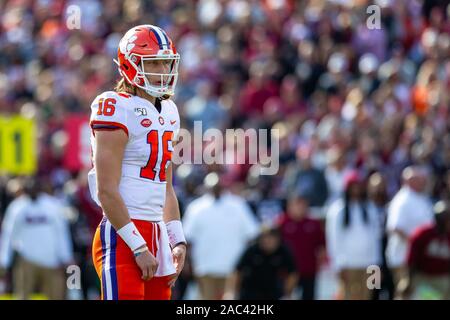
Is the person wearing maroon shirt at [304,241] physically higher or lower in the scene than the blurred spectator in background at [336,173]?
lower

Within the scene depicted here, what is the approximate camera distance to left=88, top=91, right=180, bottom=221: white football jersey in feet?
20.0

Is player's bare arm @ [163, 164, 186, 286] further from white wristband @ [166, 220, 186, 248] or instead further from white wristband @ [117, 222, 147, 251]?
white wristband @ [117, 222, 147, 251]

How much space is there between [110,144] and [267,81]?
10.7 meters

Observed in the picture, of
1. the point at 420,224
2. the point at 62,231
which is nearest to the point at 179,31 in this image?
the point at 62,231

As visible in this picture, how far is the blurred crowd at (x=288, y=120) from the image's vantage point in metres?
13.0

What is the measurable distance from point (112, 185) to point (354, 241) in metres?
7.17

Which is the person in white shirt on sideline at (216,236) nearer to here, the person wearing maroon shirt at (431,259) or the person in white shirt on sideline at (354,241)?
the person in white shirt on sideline at (354,241)

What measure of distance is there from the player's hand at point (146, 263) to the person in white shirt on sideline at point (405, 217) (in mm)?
7111

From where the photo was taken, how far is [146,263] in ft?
19.9

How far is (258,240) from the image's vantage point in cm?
1267

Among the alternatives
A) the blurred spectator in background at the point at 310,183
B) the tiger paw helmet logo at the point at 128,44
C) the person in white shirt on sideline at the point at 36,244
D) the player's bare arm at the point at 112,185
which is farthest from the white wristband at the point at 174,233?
the blurred spectator in background at the point at 310,183

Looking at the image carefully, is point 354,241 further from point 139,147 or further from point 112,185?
point 112,185

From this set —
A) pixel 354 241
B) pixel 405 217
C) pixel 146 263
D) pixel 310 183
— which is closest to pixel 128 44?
pixel 146 263

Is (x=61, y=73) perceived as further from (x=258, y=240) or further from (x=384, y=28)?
(x=258, y=240)
